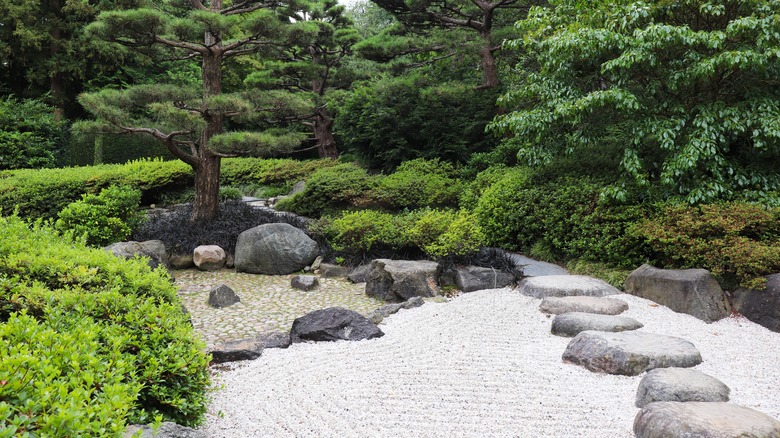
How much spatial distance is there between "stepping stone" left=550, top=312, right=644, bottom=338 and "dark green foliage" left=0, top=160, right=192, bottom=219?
723 cm

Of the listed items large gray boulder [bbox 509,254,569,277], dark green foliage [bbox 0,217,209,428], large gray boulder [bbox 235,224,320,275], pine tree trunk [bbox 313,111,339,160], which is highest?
pine tree trunk [bbox 313,111,339,160]

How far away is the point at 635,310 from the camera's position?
15.0 ft

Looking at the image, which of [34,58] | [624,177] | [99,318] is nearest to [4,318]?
[99,318]

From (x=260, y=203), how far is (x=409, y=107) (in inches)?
143

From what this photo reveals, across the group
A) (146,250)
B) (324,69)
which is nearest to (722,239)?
(146,250)

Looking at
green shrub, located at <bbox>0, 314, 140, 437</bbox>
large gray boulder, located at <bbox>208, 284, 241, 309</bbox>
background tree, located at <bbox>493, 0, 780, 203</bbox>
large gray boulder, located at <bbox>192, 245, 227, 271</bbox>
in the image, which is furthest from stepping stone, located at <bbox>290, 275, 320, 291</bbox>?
green shrub, located at <bbox>0, 314, 140, 437</bbox>

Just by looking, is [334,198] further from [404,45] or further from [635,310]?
[635,310]

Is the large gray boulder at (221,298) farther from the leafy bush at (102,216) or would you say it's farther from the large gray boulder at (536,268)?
the large gray boulder at (536,268)

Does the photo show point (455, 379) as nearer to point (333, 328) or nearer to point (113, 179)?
point (333, 328)

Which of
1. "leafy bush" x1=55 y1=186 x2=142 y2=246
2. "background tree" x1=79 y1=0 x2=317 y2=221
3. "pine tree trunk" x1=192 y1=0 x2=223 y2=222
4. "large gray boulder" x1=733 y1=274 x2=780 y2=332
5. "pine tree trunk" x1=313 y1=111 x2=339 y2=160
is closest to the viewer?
"large gray boulder" x1=733 y1=274 x2=780 y2=332

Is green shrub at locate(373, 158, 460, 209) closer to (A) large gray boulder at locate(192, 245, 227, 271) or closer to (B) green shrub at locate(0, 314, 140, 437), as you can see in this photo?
(A) large gray boulder at locate(192, 245, 227, 271)

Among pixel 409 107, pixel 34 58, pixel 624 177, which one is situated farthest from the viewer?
pixel 34 58

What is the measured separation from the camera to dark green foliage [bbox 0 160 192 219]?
27.0 feet

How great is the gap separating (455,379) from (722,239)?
3.05 metres
